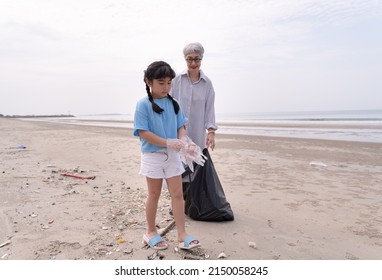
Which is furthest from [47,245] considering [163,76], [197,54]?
[197,54]

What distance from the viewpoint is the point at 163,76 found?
2580 mm

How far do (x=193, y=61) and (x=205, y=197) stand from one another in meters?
1.49

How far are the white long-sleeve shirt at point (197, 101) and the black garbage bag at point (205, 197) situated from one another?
34 cm

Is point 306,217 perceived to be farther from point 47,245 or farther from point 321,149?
point 321,149

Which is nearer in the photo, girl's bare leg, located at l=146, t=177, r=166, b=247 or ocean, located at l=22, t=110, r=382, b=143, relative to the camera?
girl's bare leg, located at l=146, t=177, r=166, b=247

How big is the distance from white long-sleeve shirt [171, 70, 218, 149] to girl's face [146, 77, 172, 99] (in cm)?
77

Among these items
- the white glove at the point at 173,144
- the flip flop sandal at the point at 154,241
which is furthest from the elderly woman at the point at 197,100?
the flip flop sandal at the point at 154,241

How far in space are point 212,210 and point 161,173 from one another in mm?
991

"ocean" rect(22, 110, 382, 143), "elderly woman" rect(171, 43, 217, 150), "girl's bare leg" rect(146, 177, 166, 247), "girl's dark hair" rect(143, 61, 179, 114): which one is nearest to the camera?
"girl's dark hair" rect(143, 61, 179, 114)

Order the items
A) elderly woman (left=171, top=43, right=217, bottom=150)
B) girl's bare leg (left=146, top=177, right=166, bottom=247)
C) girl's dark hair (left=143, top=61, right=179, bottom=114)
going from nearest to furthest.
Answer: girl's dark hair (left=143, top=61, right=179, bottom=114) → girl's bare leg (left=146, top=177, right=166, bottom=247) → elderly woman (left=171, top=43, right=217, bottom=150)

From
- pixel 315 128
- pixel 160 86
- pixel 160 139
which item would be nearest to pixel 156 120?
pixel 160 139

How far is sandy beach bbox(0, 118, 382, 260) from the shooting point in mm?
2826

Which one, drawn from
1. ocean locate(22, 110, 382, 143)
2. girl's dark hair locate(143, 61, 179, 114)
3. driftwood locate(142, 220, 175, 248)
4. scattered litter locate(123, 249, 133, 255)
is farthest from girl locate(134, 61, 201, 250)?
ocean locate(22, 110, 382, 143)

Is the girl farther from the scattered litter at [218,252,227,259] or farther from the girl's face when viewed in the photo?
the scattered litter at [218,252,227,259]
